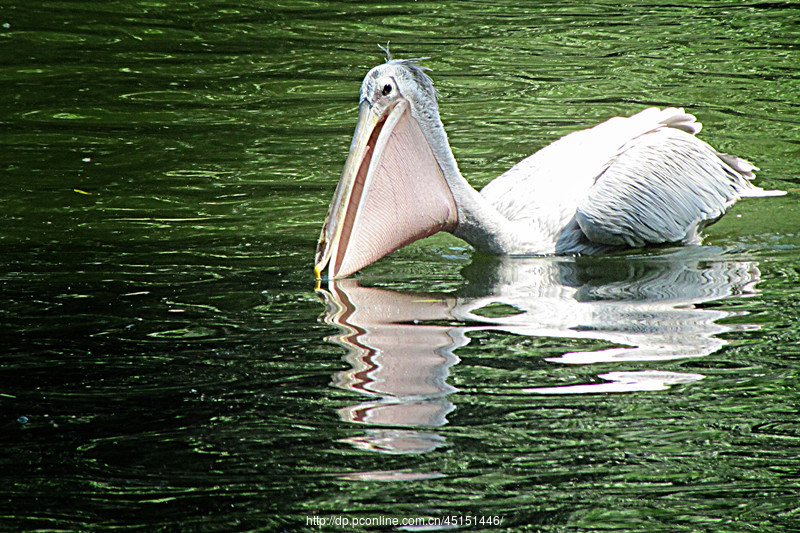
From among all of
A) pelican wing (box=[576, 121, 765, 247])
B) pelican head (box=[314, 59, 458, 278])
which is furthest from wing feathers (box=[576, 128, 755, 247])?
pelican head (box=[314, 59, 458, 278])

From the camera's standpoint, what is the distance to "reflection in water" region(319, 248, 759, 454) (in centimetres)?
390

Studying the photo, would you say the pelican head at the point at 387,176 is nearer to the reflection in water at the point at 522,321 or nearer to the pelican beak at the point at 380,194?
the pelican beak at the point at 380,194

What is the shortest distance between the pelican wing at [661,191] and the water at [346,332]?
0.17 m

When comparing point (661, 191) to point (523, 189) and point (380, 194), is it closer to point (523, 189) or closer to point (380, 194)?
point (523, 189)

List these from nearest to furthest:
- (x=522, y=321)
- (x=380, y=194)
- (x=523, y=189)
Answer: (x=522, y=321)
(x=380, y=194)
(x=523, y=189)

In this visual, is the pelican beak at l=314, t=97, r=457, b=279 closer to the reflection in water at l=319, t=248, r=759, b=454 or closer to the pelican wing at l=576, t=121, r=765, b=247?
the reflection in water at l=319, t=248, r=759, b=454

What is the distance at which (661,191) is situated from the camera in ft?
20.4

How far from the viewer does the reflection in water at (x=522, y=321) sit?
3902 millimetres

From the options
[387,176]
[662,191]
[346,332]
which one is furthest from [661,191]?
[346,332]

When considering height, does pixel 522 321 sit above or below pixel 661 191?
below

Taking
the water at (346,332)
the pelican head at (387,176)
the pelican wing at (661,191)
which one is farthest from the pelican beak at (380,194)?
the pelican wing at (661,191)

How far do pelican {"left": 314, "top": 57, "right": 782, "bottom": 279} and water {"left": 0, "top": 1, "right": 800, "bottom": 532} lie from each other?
0.60 feet

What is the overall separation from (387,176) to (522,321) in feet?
3.21

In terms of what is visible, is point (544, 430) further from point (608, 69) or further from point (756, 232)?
point (608, 69)
